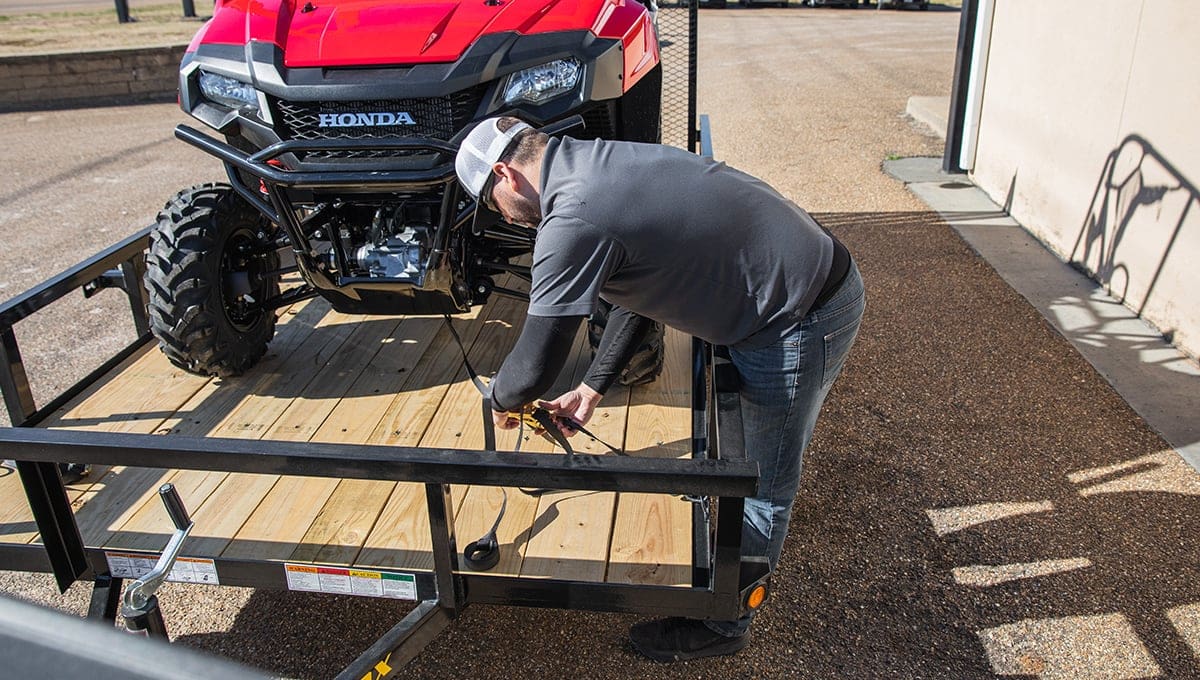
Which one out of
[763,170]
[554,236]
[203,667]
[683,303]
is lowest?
Answer: [763,170]

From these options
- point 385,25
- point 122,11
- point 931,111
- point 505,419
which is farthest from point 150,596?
point 122,11

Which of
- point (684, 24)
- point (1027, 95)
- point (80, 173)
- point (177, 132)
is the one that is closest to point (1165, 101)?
point (1027, 95)

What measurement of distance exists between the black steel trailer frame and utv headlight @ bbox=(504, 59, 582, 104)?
1132 millimetres

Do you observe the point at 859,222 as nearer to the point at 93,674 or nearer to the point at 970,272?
the point at 970,272

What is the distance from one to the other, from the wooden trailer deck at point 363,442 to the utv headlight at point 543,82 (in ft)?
3.80

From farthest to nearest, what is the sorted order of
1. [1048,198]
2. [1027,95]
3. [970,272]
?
[1027,95]
[1048,198]
[970,272]

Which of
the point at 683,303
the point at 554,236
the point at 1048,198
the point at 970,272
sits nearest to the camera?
the point at 554,236

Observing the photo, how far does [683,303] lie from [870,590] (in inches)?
56.3

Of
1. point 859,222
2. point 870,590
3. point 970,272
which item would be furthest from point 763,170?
point 870,590

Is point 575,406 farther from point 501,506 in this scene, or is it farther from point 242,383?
point 242,383

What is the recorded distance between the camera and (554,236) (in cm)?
219

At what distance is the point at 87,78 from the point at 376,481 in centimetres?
1339

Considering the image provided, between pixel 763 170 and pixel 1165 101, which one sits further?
pixel 763 170

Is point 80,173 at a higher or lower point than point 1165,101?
lower
